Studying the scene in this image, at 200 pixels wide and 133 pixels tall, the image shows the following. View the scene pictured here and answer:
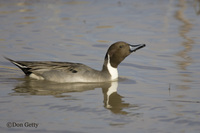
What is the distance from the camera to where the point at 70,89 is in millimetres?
7824

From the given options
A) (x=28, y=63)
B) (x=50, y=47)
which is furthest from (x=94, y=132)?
(x=50, y=47)

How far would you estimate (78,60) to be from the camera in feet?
32.3

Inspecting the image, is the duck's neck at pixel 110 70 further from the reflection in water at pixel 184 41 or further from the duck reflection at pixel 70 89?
the reflection in water at pixel 184 41

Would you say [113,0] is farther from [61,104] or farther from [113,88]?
[61,104]

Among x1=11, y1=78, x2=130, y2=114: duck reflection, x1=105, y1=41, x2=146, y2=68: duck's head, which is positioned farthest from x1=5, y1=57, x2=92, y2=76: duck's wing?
x1=105, y1=41, x2=146, y2=68: duck's head

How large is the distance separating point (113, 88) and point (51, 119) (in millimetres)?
2336

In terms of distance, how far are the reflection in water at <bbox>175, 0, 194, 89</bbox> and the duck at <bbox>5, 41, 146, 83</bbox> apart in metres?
1.11

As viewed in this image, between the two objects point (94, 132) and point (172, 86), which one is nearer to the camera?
point (94, 132)

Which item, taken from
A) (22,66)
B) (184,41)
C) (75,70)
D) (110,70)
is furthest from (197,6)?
(22,66)

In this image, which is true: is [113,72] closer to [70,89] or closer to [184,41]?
[70,89]

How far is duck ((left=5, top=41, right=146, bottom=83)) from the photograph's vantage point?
27.7 feet

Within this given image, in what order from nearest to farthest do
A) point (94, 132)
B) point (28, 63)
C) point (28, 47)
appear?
point (94, 132), point (28, 63), point (28, 47)

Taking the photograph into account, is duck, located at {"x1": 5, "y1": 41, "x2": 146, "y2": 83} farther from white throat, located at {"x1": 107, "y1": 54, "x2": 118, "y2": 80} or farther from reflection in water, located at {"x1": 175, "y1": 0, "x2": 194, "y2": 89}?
reflection in water, located at {"x1": 175, "y1": 0, "x2": 194, "y2": 89}

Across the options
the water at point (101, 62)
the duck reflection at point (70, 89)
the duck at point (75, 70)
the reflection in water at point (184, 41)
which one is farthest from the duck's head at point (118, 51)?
the reflection in water at point (184, 41)
